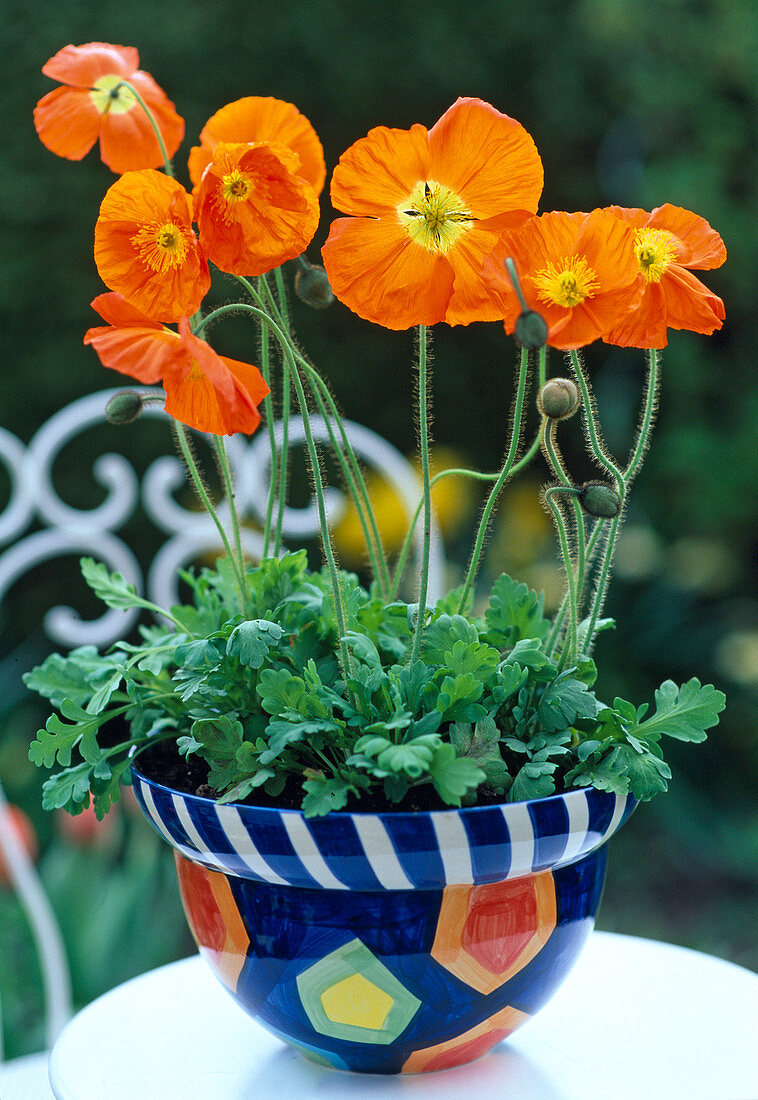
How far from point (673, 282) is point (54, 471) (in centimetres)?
162

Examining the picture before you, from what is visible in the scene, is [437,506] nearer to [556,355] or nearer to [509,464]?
[556,355]

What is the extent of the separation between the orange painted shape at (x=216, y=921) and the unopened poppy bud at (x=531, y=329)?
11.2 inches

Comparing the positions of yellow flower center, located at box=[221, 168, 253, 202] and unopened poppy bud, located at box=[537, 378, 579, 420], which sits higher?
yellow flower center, located at box=[221, 168, 253, 202]

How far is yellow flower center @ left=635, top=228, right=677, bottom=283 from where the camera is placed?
507 millimetres

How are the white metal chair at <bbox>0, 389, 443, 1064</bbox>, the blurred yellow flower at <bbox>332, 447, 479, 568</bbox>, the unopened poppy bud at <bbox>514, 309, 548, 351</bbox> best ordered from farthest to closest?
the blurred yellow flower at <bbox>332, 447, 479, 568</bbox> → the white metal chair at <bbox>0, 389, 443, 1064</bbox> → the unopened poppy bud at <bbox>514, 309, 548, 351</bbox>

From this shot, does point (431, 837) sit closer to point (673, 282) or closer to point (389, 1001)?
point (389, 1001)

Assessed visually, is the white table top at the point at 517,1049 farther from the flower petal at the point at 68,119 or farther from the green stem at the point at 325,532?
the flower petal at the point at 68,119

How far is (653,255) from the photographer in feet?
1.67

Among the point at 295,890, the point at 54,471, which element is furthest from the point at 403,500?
the point at 54,471

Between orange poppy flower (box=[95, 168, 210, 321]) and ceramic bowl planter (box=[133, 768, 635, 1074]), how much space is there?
221mm

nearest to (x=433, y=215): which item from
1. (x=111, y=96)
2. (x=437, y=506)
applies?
(x=111, y=96)

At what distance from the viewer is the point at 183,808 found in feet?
1.64

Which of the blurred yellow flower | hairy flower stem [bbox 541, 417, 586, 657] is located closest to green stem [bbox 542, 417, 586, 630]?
hairy flower stem [bbox 541, 417, 586, 657]

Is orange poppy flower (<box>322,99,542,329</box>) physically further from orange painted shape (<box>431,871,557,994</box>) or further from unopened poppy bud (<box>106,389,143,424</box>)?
orange painted shape (<box>431,871,557,994</box>)
